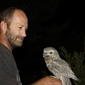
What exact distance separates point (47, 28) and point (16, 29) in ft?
18.8

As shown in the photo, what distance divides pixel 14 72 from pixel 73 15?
6.26 metres

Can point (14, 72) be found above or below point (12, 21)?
below

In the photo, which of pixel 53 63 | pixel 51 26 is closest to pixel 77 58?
pixel 53 63

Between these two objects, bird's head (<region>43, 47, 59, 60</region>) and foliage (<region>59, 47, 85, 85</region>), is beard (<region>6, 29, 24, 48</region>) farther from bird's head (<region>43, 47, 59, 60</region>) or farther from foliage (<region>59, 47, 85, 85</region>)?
foliage (<region>59, 47, 85, 85</region>)

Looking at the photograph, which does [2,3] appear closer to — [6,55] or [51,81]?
[51,81]

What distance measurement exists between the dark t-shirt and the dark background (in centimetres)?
556

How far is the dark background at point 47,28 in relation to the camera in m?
9.36

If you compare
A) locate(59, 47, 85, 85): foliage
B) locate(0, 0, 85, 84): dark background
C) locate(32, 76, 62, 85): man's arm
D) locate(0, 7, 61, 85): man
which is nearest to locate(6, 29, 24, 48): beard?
locate(0, 7, 61, 85): man

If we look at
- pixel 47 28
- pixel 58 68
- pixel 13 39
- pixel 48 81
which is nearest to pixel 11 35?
pixel 13 39

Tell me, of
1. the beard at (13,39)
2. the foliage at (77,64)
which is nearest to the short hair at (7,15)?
the beard at (13,39)

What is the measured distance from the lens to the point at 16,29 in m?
3.90

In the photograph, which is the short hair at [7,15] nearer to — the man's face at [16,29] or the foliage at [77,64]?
the man's face at [16,29]

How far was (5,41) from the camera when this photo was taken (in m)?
3.83

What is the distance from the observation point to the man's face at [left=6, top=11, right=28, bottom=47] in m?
Answer: 3.88
